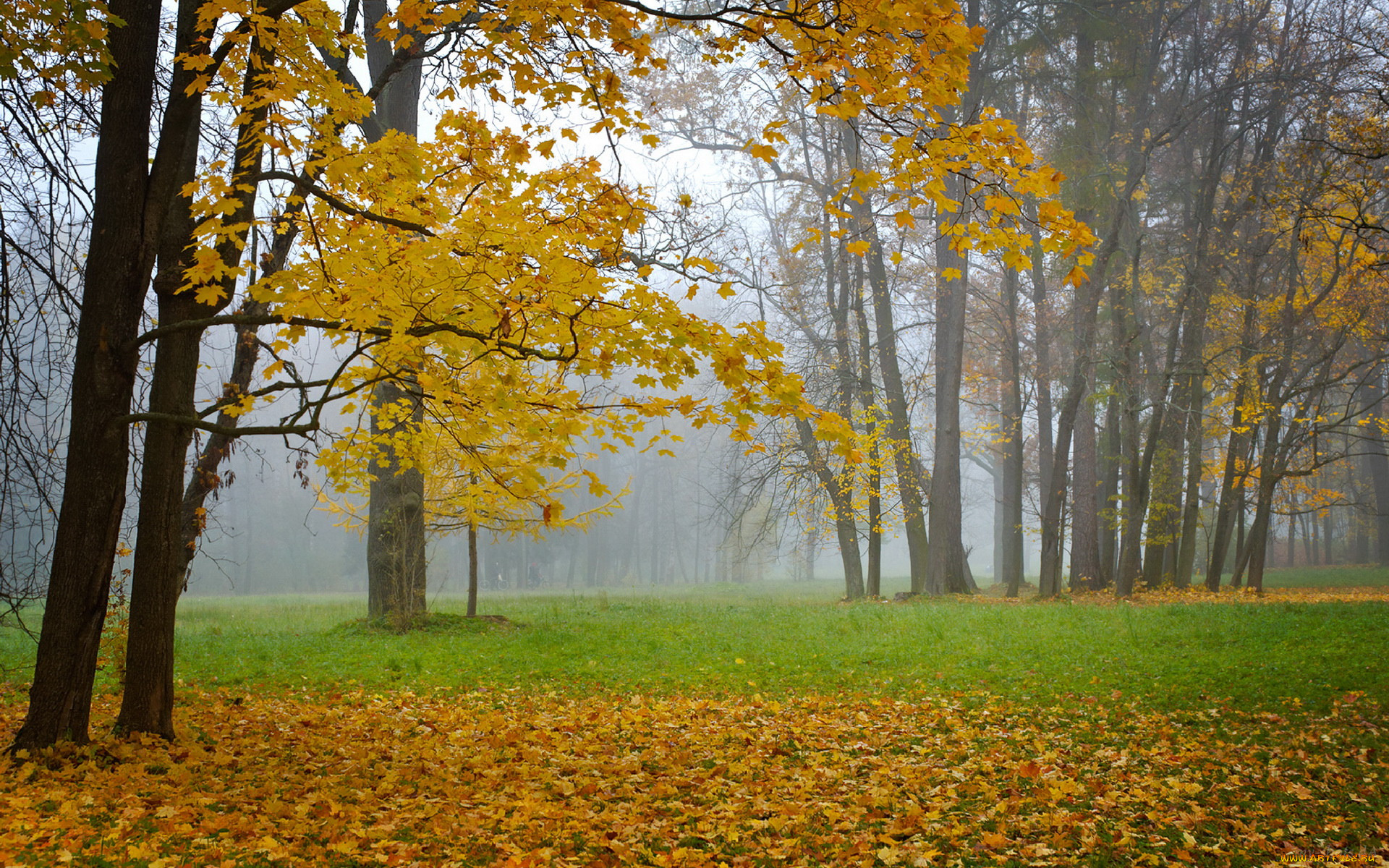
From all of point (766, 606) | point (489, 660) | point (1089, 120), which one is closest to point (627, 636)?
point (489, 660)

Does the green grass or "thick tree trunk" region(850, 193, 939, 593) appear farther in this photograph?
"thick tree trunk" region(850, 193, 939, 593)

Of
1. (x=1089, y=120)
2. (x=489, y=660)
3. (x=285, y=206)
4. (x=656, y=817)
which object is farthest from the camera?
(x=1089, y=120)

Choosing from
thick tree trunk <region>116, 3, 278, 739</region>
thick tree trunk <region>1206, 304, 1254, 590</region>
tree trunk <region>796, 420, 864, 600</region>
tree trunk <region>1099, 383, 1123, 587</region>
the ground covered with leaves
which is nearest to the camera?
the ground covered with leaves

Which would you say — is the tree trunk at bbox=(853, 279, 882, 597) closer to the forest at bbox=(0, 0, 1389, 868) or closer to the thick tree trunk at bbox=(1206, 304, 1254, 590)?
the forest at bbox=(0, 0, 1389, 868)

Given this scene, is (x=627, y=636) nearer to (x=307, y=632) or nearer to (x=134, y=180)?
(x=307, y=632)

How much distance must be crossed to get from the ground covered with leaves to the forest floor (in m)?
0.02

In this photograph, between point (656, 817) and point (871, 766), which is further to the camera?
point (871, 766)

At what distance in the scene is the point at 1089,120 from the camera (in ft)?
47.2

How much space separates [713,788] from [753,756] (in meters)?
0.69

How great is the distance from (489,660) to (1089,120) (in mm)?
13517

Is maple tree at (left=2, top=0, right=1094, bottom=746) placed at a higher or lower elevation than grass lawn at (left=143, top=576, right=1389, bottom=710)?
higher

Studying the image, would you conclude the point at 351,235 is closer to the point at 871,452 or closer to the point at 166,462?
the point at 166,462

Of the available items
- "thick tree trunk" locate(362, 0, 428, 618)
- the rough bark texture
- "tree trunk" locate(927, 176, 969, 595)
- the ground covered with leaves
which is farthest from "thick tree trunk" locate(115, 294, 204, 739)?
the rough bark texture

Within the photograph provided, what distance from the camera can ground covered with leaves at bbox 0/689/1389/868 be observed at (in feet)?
10.9
